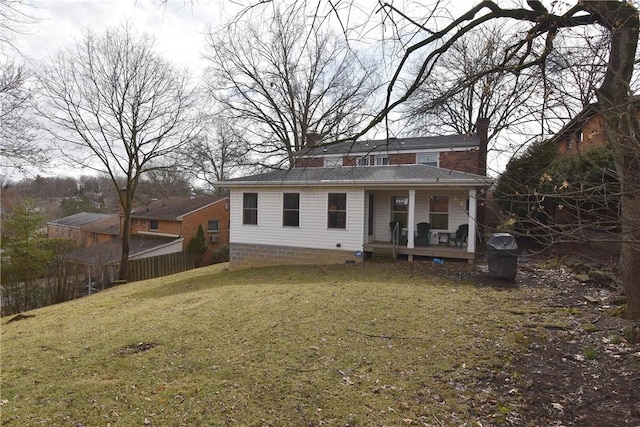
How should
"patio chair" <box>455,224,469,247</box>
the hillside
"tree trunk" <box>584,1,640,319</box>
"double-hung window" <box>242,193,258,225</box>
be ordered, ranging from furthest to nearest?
"double-hung window" <box>242,193,258,225</box>
"patio chair" <box>455,224,469,247</box>
the hillside
"tree trunk" <box>584,1,640,319</box>

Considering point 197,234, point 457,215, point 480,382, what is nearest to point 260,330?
point 480,382

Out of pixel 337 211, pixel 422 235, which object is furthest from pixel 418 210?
pixel 337 211

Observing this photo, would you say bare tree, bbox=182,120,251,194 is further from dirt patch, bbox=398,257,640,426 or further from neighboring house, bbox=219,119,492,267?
dirt patch, bbox=398,257,640,426

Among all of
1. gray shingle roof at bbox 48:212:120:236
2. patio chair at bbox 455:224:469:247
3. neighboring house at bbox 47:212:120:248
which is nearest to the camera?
patio chair at bbox 455:224:469:247

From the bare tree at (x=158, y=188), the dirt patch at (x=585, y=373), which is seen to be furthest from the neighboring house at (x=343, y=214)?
the bare tree at (x=158, y=188)

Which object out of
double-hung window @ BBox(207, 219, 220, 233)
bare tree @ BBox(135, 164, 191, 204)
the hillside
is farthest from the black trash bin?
bare tree @ BBox(135, 164, 191, 204)

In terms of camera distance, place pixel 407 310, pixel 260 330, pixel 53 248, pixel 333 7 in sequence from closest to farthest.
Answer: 1. pixel 333 7
2. pixel 260 330
3. pixel 407 310
4. pixel 53 248

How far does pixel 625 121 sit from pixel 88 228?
115 ft

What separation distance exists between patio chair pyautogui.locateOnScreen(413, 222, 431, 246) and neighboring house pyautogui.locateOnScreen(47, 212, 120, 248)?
2346 cm

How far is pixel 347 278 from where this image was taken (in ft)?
35.4

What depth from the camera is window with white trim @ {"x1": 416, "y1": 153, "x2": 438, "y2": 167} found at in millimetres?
18750

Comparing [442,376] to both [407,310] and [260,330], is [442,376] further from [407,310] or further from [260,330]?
[260,330]

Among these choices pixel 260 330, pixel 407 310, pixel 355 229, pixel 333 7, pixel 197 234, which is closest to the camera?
pixel 333 7

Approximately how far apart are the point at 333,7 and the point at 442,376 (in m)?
4.24
